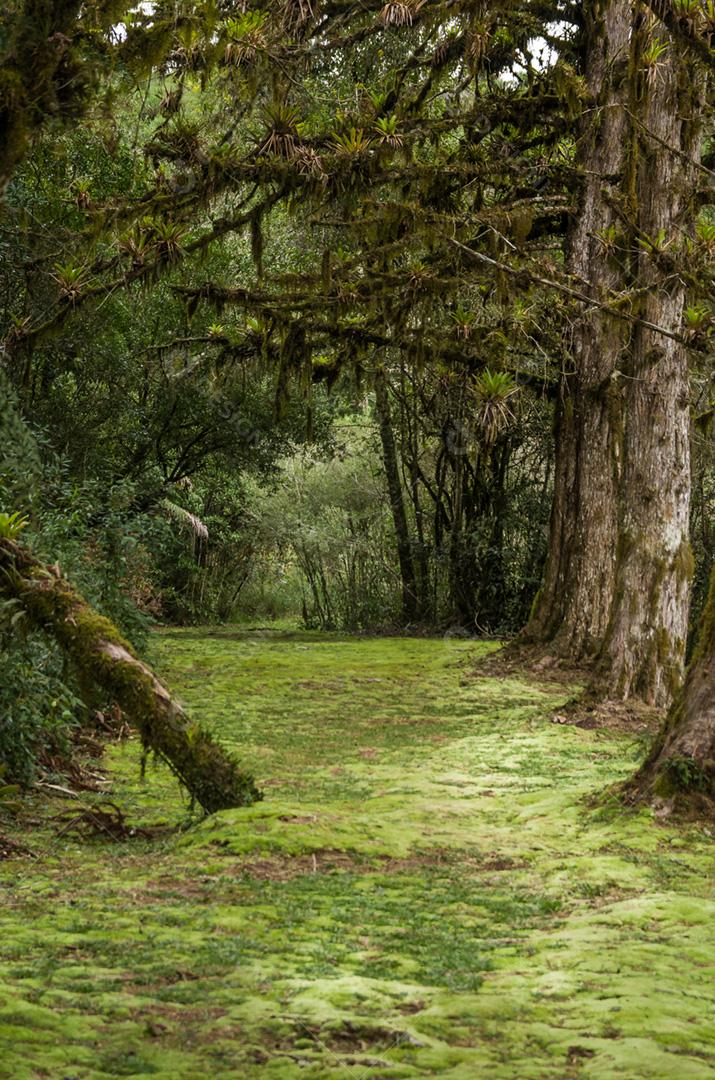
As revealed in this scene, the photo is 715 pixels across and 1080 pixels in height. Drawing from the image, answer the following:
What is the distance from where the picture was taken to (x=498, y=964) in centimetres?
379

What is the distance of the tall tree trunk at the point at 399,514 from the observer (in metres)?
17.8

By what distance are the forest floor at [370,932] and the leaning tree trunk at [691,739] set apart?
0.77 feet

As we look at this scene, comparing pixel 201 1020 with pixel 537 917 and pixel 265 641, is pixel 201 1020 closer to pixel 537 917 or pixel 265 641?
pixel 537 917

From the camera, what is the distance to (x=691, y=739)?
570 cm

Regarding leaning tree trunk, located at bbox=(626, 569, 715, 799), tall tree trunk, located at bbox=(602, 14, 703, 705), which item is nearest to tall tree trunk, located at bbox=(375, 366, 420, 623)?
tall tree trunk, located at bbox=(602, 14, 703, 705)

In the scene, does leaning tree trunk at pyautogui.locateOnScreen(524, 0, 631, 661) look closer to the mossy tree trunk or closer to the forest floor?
the mossy tree trunk

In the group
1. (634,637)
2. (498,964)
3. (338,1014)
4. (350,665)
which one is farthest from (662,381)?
(338,1014)

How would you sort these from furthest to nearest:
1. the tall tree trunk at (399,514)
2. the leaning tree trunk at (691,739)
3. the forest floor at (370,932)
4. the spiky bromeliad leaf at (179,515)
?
the tall tree trunk at (399,514), the spiky bromeliad leaf at (179,515), the leaning tree trunk at (691,739), the forest floor at (370,932)

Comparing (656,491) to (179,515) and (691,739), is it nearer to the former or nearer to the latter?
(691,739)

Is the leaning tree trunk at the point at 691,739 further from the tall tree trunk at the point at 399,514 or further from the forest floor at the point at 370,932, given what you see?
Result: the tall tree trunk at the point at 399,514

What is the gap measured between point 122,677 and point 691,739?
2816mm

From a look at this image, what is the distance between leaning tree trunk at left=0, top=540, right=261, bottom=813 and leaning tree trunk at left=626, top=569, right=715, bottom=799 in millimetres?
2100

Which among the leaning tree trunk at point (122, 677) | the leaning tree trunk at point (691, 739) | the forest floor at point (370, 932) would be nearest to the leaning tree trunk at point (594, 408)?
the forest floor at point (370, 932)

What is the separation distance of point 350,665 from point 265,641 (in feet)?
8.88
